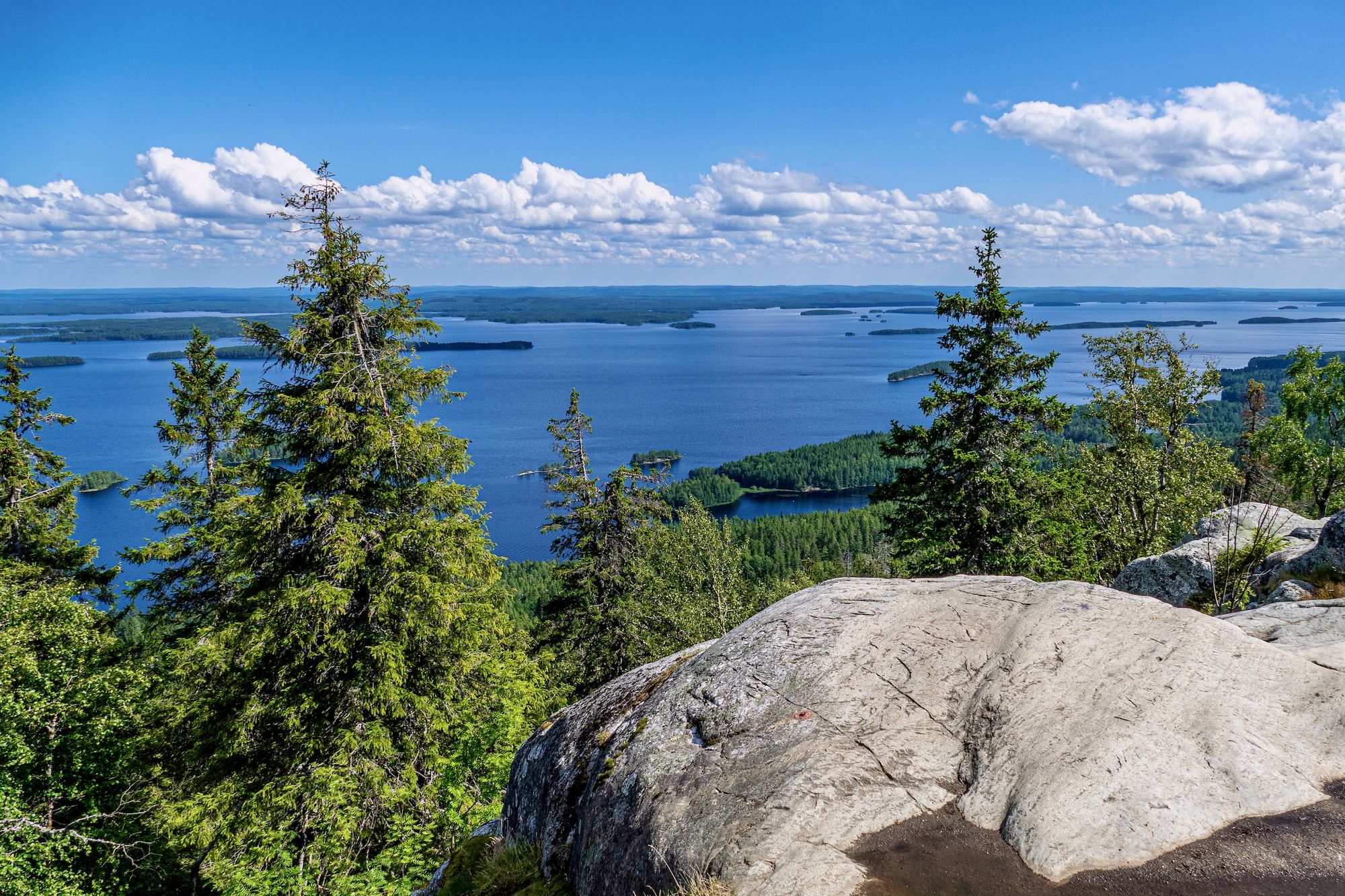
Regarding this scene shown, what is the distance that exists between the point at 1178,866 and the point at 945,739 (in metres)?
1.99

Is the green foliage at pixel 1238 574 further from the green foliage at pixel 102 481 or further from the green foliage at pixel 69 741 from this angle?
the green foliage at pixel 102 481

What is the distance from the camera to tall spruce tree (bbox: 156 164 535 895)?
13234mm

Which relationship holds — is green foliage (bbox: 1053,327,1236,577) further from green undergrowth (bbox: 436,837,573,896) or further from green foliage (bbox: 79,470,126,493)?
green foliage (bbox: 79,470,126,493)

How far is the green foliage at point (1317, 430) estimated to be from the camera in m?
25.3

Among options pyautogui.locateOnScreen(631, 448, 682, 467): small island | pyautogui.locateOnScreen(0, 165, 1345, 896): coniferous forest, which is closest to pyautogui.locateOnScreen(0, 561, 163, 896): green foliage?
pyautogui.locateOnScreen(0, 165, 1345, 896): coniferous forest

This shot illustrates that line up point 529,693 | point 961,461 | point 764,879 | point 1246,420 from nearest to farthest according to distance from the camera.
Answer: point 764,879, point 529,693, point 961,461, point 1246,420

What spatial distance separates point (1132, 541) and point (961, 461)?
9.44 meters

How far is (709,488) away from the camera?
5157 inches

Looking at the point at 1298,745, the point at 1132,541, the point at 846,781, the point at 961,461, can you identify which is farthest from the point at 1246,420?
the point at 846,781

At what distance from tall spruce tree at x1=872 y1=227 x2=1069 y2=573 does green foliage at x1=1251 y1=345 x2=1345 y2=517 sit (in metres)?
13.6

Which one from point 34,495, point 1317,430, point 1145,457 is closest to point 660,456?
point 1317,430

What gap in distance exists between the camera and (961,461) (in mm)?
18656

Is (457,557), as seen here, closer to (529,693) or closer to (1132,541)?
(529,693)

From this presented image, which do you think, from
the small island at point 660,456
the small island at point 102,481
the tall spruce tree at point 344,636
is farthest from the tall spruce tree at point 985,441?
the small island at point 102,481
